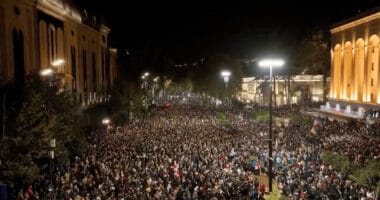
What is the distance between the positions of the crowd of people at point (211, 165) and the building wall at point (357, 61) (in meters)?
15.8

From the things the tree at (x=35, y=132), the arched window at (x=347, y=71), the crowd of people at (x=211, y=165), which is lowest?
the crowd of people at (x=211, y=165)

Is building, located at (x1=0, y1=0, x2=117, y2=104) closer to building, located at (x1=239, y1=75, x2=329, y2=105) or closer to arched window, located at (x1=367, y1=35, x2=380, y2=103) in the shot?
building, located at (x1=239, y1=75, x2=329, y2=105)

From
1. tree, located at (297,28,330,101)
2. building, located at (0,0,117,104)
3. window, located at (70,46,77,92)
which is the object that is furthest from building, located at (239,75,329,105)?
window, located at (70,46,77,92)

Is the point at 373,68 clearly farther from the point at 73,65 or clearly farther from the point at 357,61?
the point at 73,65

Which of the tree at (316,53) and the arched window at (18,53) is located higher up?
the tree at (316,53)

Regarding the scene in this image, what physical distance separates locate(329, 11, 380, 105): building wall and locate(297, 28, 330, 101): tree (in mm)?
11665

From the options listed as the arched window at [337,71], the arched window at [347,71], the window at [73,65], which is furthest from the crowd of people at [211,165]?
the arched window at [337,71]

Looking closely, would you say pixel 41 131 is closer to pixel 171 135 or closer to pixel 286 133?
pixel 171 135

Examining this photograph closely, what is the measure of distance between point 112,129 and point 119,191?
20234mm

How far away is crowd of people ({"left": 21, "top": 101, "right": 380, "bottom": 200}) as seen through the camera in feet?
56.7

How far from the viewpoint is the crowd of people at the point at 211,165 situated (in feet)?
56.7

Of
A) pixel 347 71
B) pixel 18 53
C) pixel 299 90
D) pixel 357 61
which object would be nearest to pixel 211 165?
pixel 18 53

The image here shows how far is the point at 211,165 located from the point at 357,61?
35.4m

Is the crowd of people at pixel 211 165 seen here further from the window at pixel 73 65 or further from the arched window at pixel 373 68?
the arched window at pixel 373 68
